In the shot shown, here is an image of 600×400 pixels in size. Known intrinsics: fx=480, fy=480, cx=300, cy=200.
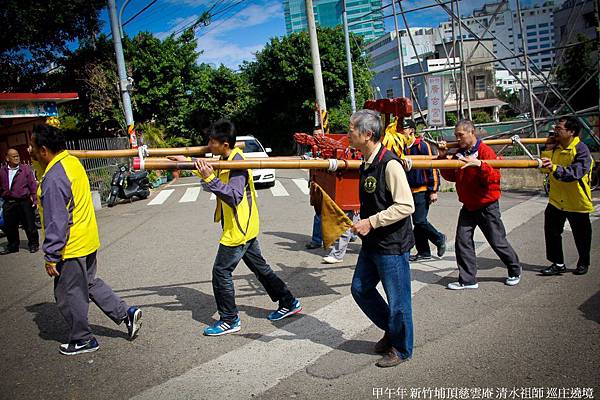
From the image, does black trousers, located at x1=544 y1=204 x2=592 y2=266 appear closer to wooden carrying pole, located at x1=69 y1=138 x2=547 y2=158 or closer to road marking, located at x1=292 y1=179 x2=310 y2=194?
wooden carrying pole, located at x1=69 y1=138 x2=547 y2=158

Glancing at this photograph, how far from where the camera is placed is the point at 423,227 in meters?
6.50

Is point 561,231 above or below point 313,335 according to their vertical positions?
above

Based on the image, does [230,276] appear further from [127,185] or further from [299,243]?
[127,185]

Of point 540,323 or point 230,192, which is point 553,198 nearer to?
point 540,323

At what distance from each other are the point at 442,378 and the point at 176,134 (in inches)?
1003

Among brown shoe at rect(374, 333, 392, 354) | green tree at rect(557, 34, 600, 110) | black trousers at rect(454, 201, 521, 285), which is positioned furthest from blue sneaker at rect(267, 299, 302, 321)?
green tree at rect(557, 34, 600, 110)

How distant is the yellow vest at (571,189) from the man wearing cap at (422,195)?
1459mm

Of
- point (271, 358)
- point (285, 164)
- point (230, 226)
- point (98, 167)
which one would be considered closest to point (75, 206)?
point (230, 226)

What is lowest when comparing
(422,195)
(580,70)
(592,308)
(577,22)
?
(592,308)

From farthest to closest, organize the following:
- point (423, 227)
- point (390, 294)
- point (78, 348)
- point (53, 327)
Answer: point (423, 227), point (53, 327), point (78, 348), point (390, 294)

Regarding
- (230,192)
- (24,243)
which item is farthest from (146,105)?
(230,192)

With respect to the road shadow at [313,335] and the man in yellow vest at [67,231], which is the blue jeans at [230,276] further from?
the man in yellow vest at [67,231]

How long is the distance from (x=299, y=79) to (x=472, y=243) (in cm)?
2438

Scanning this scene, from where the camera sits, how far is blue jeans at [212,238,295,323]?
4.34 m
